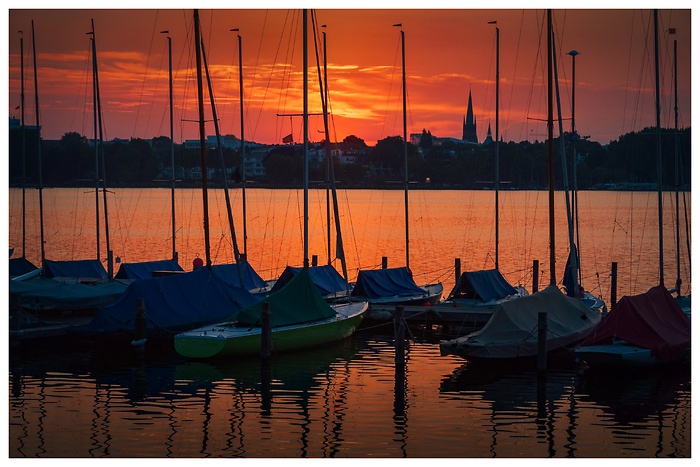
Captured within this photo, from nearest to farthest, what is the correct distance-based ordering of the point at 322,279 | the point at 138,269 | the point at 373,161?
the point at 322,279
the point at 138,269
the point at 373,161

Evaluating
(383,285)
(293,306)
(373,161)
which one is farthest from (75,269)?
(373,161)

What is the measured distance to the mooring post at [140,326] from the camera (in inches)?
1150

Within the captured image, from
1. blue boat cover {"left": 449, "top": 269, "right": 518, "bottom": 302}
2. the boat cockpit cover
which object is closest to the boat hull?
the boat cockpit cover

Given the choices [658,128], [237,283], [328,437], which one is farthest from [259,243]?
[328,437]

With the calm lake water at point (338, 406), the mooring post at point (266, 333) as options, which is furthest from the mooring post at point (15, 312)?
the mooring post at point (266, 333)

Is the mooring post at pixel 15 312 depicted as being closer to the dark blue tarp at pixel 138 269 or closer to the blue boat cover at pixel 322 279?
the blue boat cover at pixel 322 279

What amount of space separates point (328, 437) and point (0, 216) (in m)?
7.92

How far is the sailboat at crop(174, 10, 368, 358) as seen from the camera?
28.2 meters

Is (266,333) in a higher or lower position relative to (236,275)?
lower

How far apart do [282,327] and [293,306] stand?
2.72 ft

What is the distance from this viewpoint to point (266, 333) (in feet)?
92.3

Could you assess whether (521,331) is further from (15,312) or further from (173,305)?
(15,312)

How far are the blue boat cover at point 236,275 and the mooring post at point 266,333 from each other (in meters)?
9.19

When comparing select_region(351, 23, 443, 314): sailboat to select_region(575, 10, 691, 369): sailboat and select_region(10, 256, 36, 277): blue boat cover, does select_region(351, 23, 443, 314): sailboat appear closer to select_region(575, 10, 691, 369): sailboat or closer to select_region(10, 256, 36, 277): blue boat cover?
select_region(575, 10, 691, 369): sailboat
